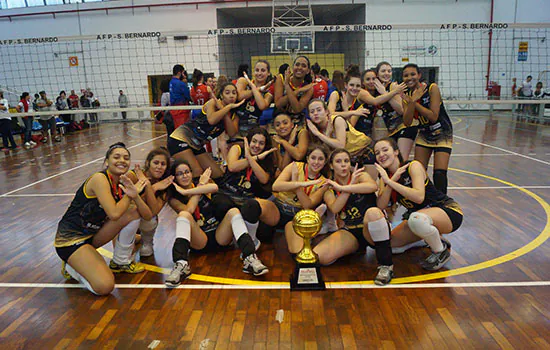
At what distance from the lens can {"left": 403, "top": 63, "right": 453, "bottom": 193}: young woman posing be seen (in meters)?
4.27

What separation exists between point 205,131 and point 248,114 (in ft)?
1.73

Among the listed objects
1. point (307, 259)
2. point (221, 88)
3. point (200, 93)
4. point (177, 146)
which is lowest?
point (307, 259)

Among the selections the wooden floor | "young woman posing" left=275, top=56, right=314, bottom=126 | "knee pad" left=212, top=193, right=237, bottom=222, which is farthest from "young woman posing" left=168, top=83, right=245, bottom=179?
"knee pad" left=212, top=193, right=237, bottom=222

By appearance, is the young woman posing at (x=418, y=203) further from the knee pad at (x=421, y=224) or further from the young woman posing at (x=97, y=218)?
the young woman posing at (x=97, y=218)

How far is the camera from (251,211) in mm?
3525

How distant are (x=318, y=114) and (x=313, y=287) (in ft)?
5.29

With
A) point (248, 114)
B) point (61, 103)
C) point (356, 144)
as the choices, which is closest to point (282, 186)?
point (356, 144)

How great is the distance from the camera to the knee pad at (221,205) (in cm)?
364

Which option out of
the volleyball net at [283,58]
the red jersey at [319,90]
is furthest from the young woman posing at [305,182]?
the volleyball net at [283,58]

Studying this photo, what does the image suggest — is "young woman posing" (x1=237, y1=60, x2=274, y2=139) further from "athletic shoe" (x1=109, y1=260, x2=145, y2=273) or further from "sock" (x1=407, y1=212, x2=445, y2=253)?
"sock" (x1=407, y1=212, x2=445, y2=253)

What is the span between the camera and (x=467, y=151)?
8.70m

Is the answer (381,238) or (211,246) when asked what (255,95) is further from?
(381,238)

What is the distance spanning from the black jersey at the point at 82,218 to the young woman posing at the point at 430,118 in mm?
2956

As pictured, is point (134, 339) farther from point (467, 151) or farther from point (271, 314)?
point (467, 151)
